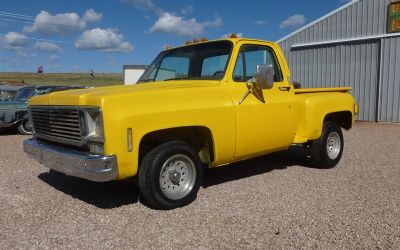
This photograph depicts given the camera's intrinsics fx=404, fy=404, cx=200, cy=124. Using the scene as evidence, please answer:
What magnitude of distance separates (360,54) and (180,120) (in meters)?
12.2

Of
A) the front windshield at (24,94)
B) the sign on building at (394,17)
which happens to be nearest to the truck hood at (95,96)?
the front windshield at (24,94)

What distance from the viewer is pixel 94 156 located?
411cm

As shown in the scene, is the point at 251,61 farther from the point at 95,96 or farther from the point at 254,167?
the point at 95,96

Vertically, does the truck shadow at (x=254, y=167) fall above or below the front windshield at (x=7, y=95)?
below

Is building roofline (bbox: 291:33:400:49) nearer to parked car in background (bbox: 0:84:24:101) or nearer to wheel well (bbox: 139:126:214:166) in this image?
parked car in background (bbox: 0:84:24:101)

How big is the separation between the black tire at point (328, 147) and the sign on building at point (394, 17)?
866cm

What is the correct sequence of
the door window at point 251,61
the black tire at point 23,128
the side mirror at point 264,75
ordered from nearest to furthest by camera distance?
the side mirror at point 264,75 → the door window at point 251,61 → the black tire at point 23,128

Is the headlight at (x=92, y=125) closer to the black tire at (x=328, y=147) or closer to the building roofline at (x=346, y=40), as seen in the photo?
the black tire at (x=328, y=147)

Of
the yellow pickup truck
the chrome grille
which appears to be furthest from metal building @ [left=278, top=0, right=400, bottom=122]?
the chrome grille

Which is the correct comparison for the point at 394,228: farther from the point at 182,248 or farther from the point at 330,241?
the point at 182,248

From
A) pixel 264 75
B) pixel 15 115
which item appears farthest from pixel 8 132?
pixel 264 75

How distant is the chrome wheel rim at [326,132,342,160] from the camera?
7.12 m

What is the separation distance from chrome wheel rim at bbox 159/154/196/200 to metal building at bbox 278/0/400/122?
11.5m

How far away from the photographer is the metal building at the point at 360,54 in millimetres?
14031
